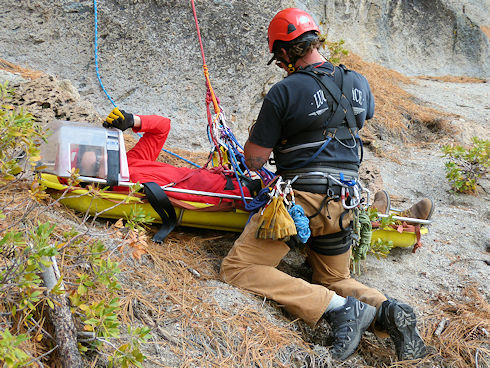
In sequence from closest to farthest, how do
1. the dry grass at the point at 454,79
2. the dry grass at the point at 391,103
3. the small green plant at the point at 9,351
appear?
the small green plant at the point at 9,351 < the dry grass at the point at 391,103 < the dry grass at the point at 454,79

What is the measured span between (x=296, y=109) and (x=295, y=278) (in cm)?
107

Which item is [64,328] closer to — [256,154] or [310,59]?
[256,154]

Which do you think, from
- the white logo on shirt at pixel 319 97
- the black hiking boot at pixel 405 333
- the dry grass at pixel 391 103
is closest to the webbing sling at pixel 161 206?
the white logo on shirt at pixel 319 97

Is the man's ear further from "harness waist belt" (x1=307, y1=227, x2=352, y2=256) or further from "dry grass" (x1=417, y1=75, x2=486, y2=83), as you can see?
"dry grass" (x1=417, y1=75, x2=486, y2=83)

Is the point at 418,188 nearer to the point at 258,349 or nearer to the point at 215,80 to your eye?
the point at 215,80

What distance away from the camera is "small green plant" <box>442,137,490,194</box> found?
5.43m

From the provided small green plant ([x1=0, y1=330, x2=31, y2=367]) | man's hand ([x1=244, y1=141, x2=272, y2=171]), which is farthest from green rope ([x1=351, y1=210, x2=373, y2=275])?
small green plant ([x1=0, y1=330, x2=31, y2=367])

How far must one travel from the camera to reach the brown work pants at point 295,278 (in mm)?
2928

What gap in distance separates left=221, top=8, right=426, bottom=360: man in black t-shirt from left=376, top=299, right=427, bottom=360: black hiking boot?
60mm

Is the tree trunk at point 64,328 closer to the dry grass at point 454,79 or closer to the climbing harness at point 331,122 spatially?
the climbing harness at point 331,122

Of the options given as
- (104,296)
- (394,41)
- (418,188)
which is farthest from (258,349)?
(394,41)

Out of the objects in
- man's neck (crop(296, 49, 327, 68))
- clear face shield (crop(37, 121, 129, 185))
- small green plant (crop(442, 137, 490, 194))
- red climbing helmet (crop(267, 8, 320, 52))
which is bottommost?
small green plant (crop(442, 137, 490, 194))

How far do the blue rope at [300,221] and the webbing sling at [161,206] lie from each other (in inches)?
35.7

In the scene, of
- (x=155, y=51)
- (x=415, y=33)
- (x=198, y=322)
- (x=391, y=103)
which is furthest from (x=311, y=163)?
(x=415, y=33)
